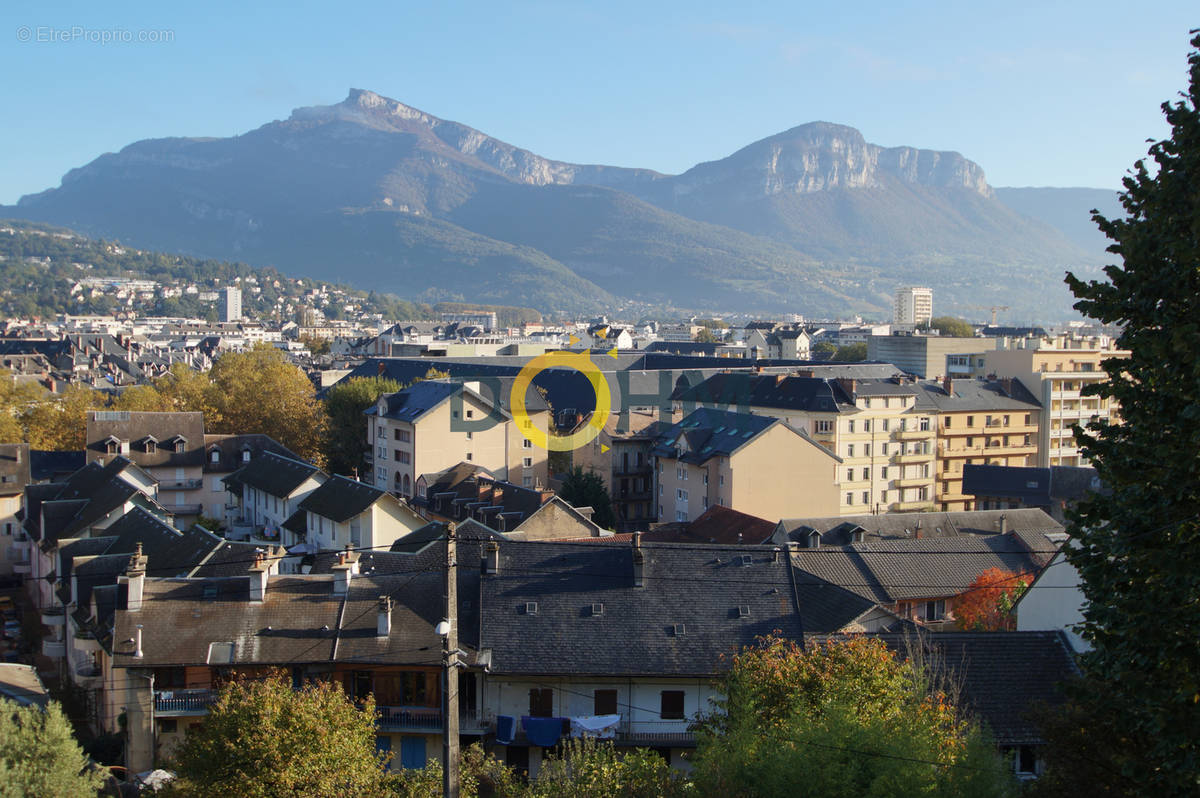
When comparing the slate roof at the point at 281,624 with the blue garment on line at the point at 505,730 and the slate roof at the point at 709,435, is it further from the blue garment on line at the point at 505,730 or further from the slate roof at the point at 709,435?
the slate roof at the point at 709,435

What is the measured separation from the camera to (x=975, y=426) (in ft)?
238

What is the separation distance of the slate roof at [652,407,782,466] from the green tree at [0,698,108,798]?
39208mm

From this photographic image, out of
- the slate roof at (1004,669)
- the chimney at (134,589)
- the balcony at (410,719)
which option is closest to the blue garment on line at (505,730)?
the balcony at (410,719)

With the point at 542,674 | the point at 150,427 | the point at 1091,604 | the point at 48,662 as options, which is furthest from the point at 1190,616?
the point at 150,427

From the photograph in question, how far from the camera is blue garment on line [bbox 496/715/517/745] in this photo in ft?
85.6

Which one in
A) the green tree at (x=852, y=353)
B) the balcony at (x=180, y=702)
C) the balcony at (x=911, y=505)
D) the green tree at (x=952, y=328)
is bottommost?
the balcony at (x=180, y=702)

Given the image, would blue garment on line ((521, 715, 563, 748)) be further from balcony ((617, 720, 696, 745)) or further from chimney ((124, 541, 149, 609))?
chimney ((124, 541, 149, 609))

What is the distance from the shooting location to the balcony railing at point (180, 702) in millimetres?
25156

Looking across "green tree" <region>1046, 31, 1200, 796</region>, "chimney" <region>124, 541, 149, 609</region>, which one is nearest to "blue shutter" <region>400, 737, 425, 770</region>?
"chimney" <region>124, 541, 149, 609</region>

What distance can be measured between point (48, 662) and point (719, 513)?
92.0ft

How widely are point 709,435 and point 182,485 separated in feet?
98.9

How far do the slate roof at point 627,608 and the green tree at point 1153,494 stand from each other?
14824 millimetres

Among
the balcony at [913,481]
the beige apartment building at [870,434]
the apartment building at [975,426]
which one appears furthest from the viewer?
the apartment building at [975,426]

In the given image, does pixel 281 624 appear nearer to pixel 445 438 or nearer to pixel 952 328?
pixel 445 438
